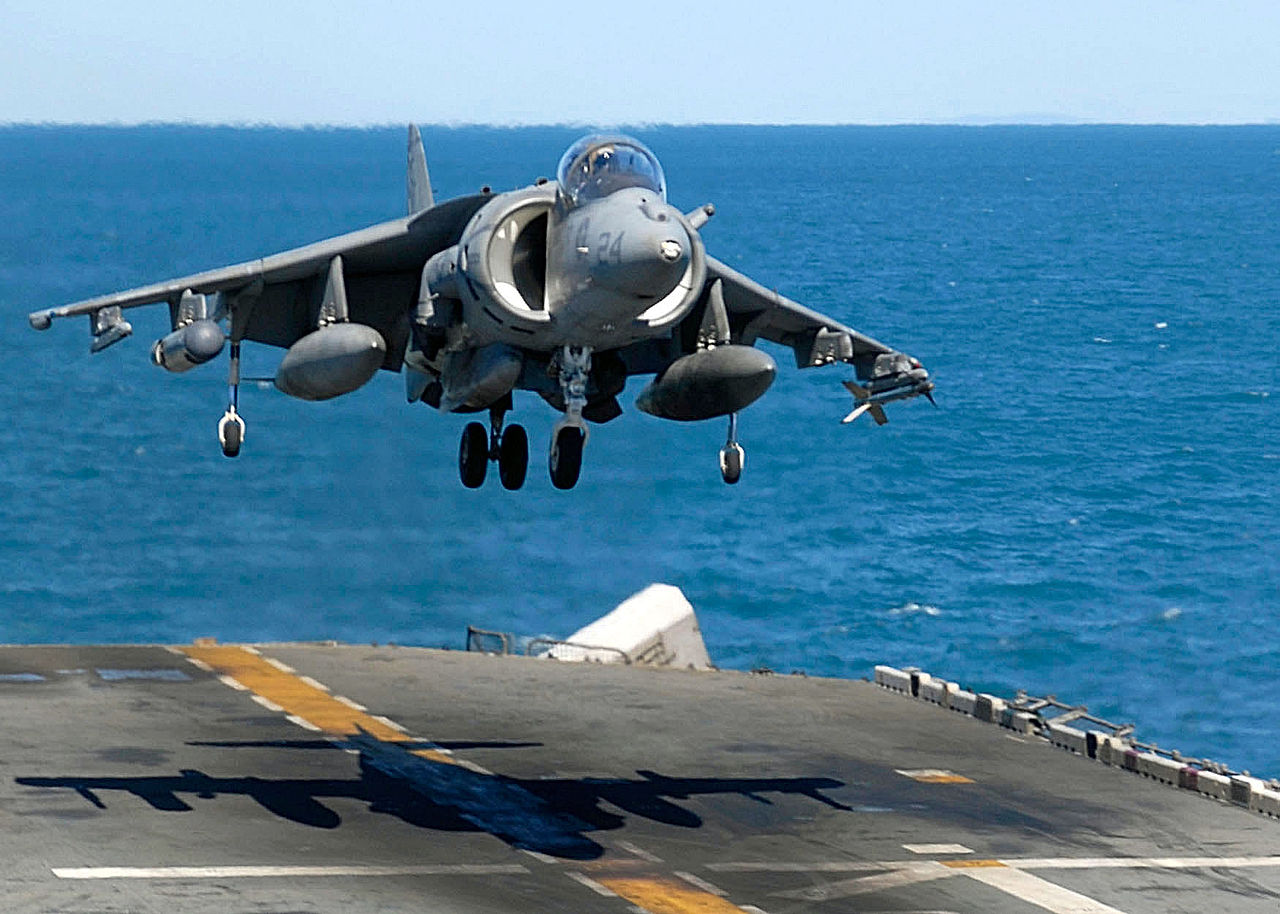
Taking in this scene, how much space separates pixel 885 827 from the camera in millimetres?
47906

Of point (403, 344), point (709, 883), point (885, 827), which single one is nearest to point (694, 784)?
point (885, 827)

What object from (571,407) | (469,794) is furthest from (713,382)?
(469,794)

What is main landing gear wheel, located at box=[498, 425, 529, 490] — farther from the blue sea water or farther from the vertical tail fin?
the blue sea water

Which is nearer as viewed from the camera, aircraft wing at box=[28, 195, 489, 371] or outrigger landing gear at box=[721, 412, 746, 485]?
outrigger landing gear at box=[721, 412, 746, 485]

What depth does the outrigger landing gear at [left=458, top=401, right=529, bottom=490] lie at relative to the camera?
3775 centimetres

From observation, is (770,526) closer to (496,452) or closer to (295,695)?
(295,695)

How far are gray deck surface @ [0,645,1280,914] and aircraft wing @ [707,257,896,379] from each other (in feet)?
36.6

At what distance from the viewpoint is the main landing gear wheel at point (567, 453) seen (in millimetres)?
32000

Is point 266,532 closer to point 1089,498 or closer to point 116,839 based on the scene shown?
point 1089,498

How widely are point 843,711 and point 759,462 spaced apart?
198 feet

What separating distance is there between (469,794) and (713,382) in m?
18.7

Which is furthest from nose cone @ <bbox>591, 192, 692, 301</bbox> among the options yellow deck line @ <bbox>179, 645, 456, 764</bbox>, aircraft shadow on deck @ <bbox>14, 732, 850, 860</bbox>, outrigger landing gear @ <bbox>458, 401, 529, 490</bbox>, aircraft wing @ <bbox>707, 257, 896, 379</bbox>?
yellow deck line @ <bbox>179, 645, 456, 764</bbox>

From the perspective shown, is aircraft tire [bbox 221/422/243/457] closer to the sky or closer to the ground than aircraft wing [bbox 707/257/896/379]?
closer to the ground

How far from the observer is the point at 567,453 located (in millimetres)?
32156
